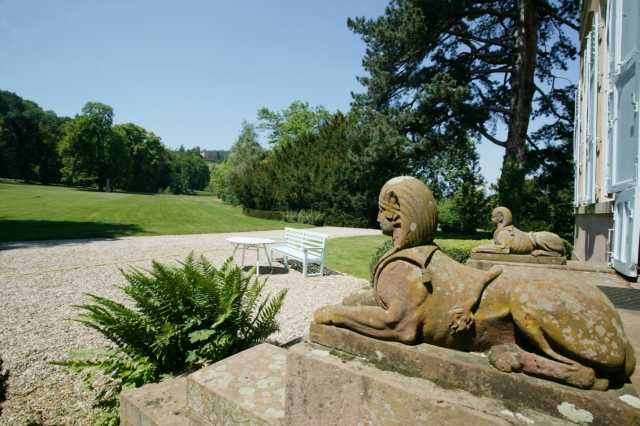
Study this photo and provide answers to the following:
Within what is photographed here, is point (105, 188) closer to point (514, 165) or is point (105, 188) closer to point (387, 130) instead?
point (387, 130)

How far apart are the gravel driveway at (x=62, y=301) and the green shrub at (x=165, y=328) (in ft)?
1.71

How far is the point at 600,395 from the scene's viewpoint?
5.30ft

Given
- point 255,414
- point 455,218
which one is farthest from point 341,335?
point 455,218

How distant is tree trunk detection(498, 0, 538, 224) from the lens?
1566cm

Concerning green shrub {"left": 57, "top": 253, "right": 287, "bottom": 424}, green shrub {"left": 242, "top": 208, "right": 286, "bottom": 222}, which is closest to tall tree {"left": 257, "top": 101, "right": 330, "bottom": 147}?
green shrub {"left": 242, "top": 208, "right": 286, "bottom": 222}

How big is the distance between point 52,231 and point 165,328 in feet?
49.0

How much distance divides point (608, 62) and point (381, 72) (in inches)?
392

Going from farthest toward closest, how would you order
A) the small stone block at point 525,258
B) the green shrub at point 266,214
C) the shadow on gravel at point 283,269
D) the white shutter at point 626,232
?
the green shrub at point 266,214 → the shadow on gravel at point 283,269 → the small stone block at point 525,258 → the white shutter at point 626,232

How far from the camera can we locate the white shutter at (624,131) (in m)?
5.75

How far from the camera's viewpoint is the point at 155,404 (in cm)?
280

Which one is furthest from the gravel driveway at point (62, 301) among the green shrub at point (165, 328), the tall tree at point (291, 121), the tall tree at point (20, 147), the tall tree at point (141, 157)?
the tall tree at point (141, 157)

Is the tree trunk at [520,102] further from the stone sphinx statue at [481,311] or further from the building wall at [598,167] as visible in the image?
the stone sphinx statue at [481,311]

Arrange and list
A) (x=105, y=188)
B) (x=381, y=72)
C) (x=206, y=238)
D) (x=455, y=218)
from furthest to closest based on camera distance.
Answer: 1. (x=105, y=188)
2. (x=455, y=218)
3. (x=381, y=72)
4. (x=206, y=238)

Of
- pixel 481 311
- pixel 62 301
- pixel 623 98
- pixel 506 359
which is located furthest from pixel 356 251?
pixel 506 359
